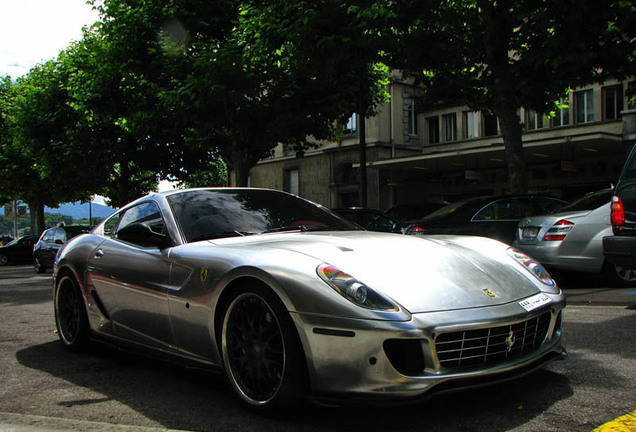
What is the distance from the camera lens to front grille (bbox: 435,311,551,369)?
2867 millimetres

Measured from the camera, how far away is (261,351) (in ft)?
10.4

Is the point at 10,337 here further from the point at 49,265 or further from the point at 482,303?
the point at 49,265

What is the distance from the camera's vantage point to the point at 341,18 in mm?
13188

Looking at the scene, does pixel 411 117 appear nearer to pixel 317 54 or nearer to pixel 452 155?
pixel 452 155

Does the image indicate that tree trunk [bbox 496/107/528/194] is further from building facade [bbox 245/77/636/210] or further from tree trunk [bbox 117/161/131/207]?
tree trunk [bbox 117/161/131/207]

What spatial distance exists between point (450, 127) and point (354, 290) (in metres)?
31.1

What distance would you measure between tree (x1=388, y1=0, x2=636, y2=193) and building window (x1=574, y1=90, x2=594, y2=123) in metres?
11.3

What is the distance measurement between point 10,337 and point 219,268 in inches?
143

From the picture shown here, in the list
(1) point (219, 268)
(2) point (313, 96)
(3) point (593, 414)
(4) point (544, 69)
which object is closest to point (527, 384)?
(3) point (593, 414)

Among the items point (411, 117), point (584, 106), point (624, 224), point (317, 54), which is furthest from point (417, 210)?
point (411, 117)

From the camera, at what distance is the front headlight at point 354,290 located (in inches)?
114

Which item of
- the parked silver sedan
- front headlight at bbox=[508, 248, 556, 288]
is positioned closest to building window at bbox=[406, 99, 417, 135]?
the parked silver sedan

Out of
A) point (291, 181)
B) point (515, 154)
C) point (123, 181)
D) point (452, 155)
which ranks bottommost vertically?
point (515, 154)

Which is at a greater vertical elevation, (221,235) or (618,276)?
(221,235)
